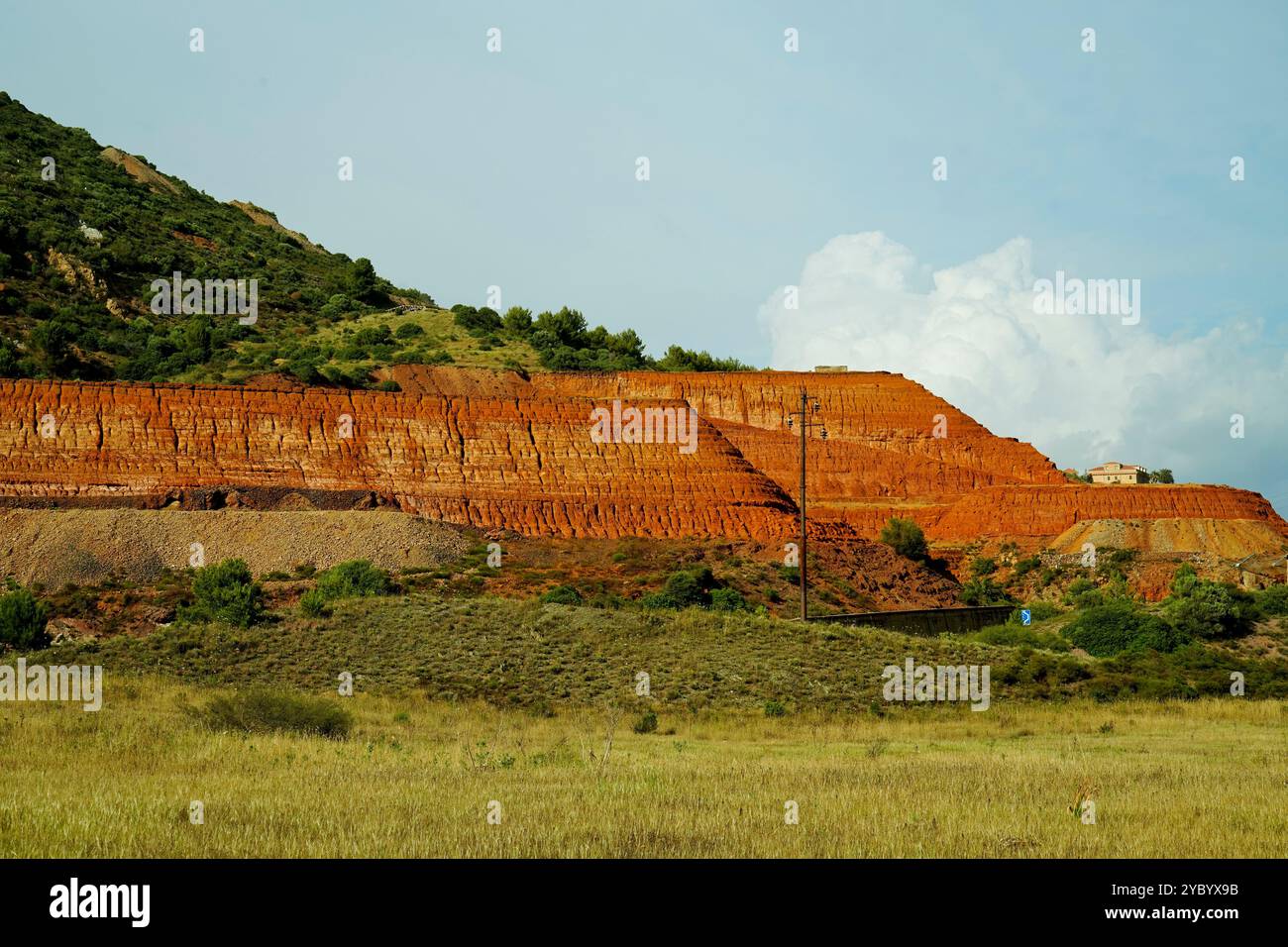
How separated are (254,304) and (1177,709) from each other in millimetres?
89339

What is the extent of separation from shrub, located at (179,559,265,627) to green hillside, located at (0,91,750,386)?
41371 millimetres

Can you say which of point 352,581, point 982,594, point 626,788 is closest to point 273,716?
point 626,788

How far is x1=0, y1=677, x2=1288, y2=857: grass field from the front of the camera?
12070 millimetres

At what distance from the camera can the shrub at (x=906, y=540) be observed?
74.3 metres

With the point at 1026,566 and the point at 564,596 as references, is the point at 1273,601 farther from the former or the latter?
the point at 564,596

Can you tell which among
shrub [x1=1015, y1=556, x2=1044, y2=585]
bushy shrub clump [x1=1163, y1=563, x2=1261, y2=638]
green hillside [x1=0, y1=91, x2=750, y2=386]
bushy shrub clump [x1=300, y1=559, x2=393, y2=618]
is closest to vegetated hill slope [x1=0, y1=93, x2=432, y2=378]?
green hillside [x1=0, y1=91, x2=750, y2=386]

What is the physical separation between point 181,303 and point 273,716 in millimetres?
88171

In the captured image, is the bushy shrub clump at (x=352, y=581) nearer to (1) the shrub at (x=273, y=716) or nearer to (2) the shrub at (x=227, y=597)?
(2) the shrub at (x=227, y=597)

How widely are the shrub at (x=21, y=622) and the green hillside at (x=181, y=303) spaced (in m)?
45.0

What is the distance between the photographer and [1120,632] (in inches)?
1807

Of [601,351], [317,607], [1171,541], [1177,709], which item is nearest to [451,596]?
[317,607]

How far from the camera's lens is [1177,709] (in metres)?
30.0

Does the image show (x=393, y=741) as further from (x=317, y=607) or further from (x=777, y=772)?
(x=317, y=607)
